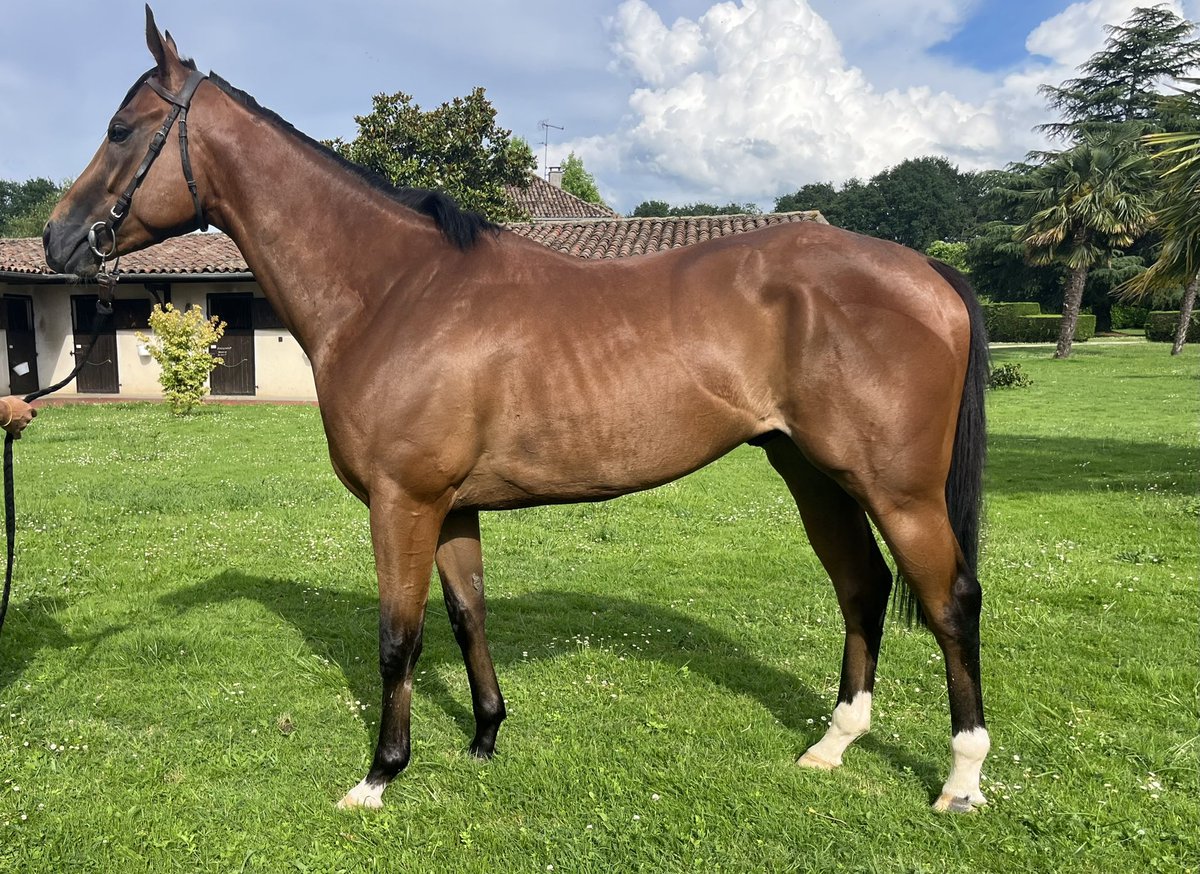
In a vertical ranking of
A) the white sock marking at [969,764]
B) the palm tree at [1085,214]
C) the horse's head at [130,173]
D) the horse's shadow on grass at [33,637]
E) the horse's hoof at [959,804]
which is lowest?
the horse's shadow on grass at [33,637]

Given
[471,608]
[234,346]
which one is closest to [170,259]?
[234,346]

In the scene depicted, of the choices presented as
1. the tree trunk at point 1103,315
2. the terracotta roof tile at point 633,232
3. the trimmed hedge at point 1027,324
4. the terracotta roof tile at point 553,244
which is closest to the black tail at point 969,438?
the terracotta roof tile at point 553,244

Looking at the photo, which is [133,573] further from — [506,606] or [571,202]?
[571,202]

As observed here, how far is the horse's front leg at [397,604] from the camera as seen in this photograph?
2.78m

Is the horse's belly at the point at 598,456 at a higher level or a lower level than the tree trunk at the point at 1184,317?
lower

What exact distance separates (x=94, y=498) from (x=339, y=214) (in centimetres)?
689

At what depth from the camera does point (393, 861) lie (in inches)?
104

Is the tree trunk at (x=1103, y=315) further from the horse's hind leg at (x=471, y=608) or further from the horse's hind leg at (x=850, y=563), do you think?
the horse's hind leg at (x=471, y=608)

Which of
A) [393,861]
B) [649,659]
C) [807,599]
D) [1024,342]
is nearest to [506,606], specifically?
[649,659]

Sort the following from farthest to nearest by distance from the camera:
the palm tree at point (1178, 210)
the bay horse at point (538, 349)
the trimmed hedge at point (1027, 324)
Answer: the trimmed hedge at point (1027, 324), the palm tree at point (1178, 210), the bay horse at point (538, 349)

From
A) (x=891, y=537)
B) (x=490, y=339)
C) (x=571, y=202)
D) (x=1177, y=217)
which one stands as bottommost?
(x=891, y=537)

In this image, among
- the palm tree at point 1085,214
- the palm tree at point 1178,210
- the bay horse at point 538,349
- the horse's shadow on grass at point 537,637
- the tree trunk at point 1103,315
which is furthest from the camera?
the tree trunk at point 1103,315

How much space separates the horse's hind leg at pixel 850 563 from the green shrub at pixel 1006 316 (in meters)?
42.5

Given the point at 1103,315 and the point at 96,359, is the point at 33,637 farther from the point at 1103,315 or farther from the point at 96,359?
the point at 1103,315
